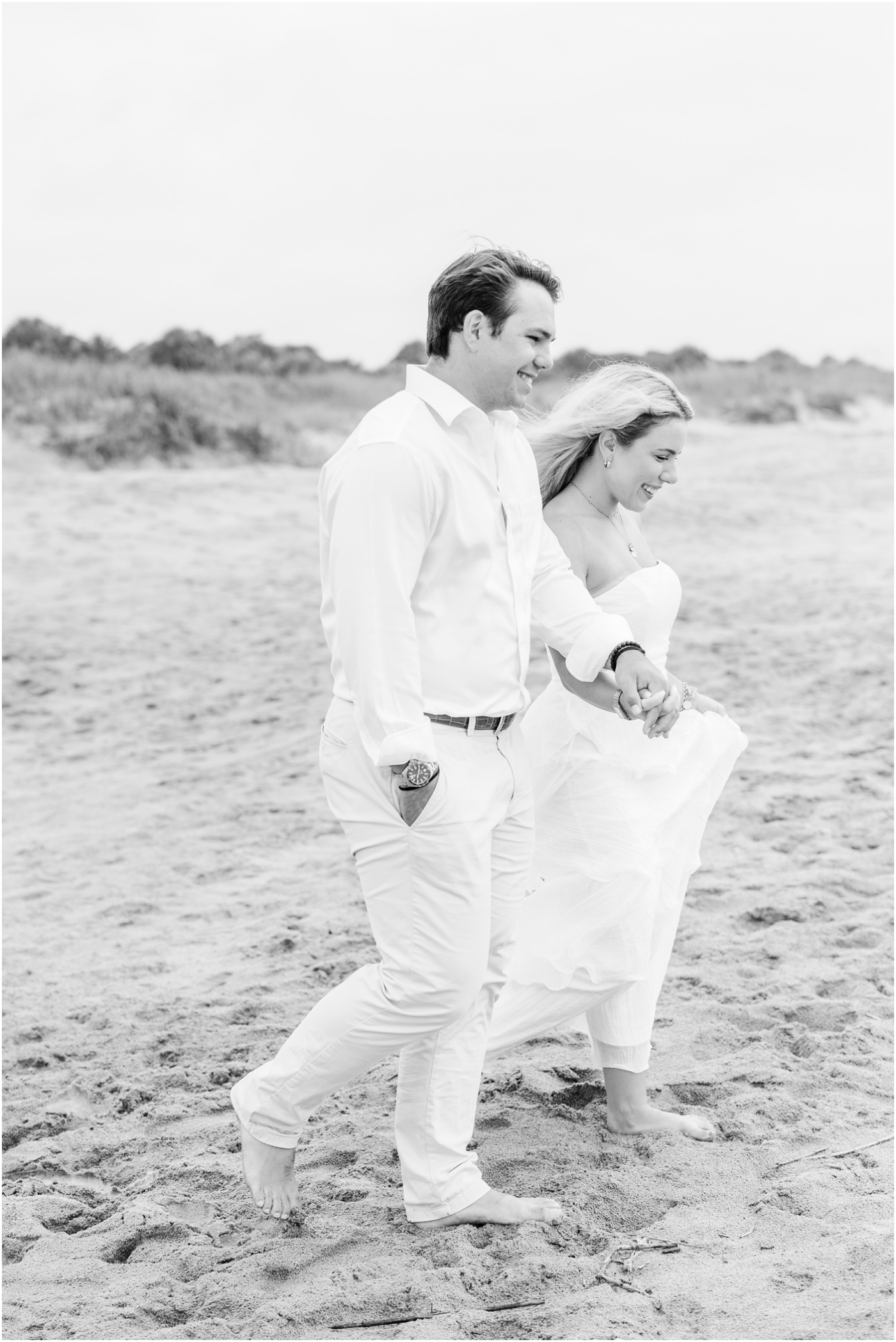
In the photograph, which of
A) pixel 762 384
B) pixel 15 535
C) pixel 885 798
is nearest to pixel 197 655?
pixel 15 535

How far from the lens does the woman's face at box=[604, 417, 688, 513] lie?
338 cm

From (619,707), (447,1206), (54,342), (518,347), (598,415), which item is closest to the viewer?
(518,347)

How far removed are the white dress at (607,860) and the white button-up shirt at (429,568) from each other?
328mm

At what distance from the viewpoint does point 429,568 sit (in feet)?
9.12

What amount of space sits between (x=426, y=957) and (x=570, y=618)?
84cm

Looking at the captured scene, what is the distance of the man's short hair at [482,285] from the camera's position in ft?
9.11

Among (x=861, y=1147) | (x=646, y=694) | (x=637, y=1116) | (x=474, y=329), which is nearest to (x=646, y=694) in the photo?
(x=646, y=694)

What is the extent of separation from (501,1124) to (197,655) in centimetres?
652

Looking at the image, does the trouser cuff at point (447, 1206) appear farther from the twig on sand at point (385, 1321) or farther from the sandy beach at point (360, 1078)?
the twig on sand at point (385, 1321)

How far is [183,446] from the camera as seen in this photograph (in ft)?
55.1

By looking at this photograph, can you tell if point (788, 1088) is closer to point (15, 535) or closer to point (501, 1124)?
point (501, 1124)

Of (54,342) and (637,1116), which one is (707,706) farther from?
(54,342)

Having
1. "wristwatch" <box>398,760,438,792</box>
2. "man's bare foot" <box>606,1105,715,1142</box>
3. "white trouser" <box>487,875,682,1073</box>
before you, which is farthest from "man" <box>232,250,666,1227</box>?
"man's bare foot" <box>606,1105,715,1142</box>

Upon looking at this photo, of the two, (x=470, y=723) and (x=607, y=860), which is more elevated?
(x=470, y=723)
